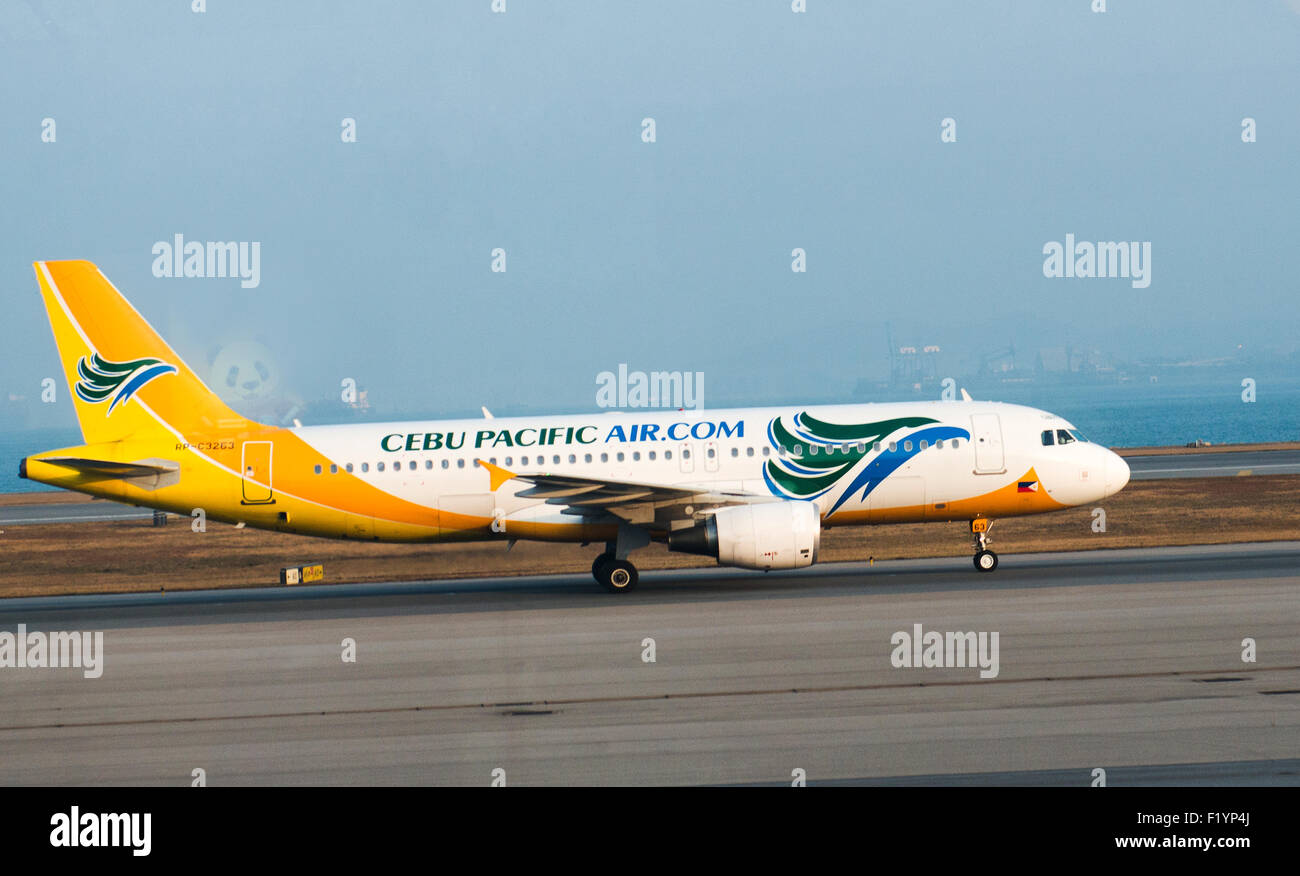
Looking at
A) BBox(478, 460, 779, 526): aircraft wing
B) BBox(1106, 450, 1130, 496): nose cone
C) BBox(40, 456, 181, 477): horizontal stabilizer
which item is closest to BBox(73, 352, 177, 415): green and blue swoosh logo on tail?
BBox(40, 456, 181, 477): horizontal stabilizer

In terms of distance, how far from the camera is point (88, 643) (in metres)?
24.5

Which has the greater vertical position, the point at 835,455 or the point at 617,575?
the point at 835,455

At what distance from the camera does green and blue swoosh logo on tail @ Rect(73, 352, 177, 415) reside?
30672mm

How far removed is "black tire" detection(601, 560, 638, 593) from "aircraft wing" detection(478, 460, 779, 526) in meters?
1.10

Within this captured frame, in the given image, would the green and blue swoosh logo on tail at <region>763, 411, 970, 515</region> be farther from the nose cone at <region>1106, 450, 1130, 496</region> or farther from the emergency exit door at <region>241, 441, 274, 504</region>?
the emergency exit door at <region>241, 441, 274, 504</region>

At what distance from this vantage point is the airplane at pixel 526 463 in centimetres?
2970

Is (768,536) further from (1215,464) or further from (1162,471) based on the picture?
(1215,464)

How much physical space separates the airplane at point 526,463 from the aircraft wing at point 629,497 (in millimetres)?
54

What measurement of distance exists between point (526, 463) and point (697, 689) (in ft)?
43.6

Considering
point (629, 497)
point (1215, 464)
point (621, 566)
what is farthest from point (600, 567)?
point (1215, 464)

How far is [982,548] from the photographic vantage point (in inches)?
1190
